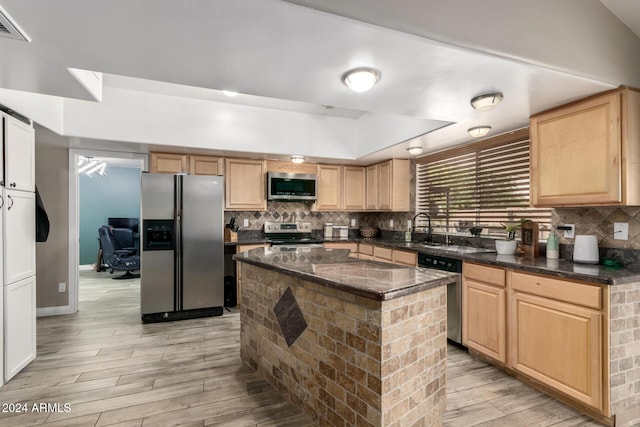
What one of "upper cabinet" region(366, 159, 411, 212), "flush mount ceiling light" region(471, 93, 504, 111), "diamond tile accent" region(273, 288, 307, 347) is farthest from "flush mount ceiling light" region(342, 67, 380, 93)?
"upper cabinet" region(366, 159, 411, 212)

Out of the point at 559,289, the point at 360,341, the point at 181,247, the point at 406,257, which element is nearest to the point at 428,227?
the point at 406,257

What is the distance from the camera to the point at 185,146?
12.8 feet

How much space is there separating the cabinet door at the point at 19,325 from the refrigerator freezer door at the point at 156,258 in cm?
111

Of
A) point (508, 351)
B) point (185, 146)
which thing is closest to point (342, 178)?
point (185, 146)

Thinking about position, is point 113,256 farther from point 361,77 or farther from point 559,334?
point 559,334

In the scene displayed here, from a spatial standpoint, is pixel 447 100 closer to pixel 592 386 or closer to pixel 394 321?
pixel 394 321

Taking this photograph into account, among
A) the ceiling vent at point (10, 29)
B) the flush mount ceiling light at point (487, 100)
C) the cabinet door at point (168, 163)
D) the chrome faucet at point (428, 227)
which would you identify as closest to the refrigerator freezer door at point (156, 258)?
the cabinet door at point (168, 163)

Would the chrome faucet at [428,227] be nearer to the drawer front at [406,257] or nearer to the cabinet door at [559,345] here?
the drawer front at [406,257]

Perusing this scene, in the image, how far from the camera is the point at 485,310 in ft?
9.00

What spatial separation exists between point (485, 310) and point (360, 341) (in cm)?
169

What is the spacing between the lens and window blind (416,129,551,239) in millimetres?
3172

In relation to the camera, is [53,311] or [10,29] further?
[53,311]

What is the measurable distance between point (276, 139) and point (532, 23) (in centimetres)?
314

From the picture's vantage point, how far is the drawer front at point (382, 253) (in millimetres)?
4138
